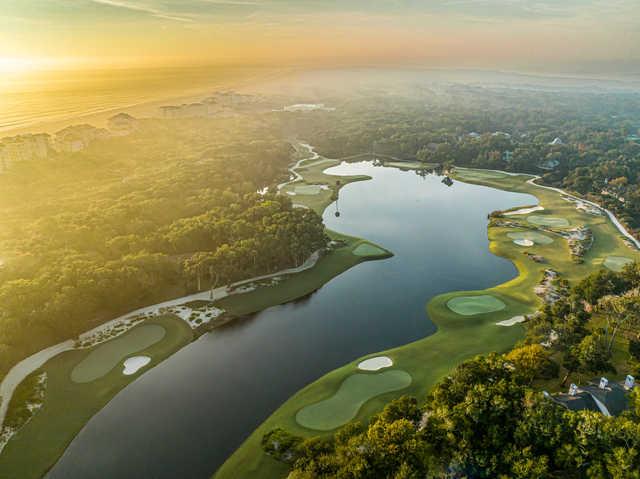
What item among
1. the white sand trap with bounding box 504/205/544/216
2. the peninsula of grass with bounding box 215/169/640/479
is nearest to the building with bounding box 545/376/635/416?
the peninsula of grass with bounding box 215/169/640/479

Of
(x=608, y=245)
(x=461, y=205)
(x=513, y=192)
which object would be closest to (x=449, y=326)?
(x=608, y=245)

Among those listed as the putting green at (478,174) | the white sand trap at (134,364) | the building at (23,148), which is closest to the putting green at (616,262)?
the putting green at (478,174)

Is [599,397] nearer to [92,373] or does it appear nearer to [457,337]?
[457,337]

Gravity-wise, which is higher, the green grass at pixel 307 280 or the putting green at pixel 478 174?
the green grass at pixel 307 280

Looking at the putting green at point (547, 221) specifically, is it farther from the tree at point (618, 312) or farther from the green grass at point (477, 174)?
the green grass at point (477, 174)

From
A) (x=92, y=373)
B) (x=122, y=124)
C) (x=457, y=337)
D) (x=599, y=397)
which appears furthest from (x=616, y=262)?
(x=122, y=124)

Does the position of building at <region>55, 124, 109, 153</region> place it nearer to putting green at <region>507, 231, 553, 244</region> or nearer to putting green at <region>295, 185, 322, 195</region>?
putting green at <region>295, 185, 322, 195</region>
